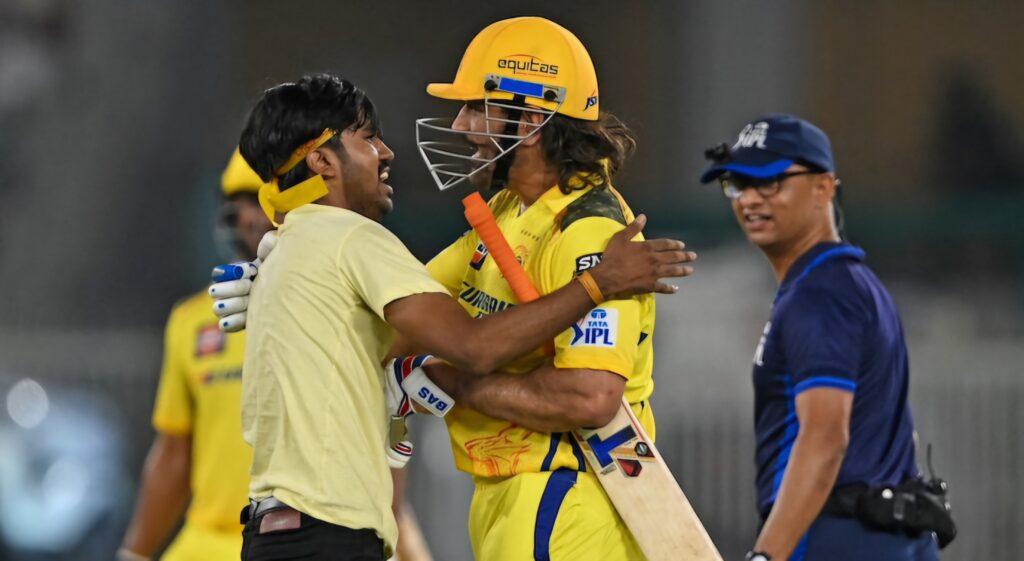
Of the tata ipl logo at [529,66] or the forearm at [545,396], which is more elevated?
the tata ipl logo at [529,66]

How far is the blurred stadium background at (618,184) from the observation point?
25.4 feet

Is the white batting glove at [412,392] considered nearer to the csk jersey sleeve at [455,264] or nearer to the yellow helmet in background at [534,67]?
the csk jersey sleeve at [455,264]

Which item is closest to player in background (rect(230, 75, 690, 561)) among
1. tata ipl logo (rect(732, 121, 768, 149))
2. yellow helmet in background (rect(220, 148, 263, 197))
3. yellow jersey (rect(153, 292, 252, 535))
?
tata ipl logo (rect(732, 121, 768, 149))

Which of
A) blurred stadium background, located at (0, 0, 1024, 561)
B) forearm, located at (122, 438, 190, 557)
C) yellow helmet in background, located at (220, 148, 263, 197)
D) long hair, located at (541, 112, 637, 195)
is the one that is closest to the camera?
long hair, located at (541, 112, 637, 195)

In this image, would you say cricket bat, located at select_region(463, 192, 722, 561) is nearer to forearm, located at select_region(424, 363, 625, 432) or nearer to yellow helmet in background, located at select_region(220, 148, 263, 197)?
forearm, located at select_region(424, 363, 625, 432)

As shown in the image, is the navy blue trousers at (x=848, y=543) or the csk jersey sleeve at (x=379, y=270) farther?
the navy blue trousers at (x=848, y=543)

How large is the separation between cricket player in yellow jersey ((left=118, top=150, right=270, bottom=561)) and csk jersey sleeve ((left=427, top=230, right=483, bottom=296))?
155 centimetres

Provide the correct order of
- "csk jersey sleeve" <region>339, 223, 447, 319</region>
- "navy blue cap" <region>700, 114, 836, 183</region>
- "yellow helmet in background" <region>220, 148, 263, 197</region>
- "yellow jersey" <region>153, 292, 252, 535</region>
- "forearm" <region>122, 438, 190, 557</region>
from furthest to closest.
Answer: "forearm" <region>122, 438, 190, 557</region>, "yellow helmet in background" <region>220, 148, 263, 197</region>, "yellow jersey" <region>153, 292, 252, 535</region>, "navy blue cap" <region>700, 114, 836, 183</region>, "csk jersey sleeve" <region>339, 223, 447, 319</region>

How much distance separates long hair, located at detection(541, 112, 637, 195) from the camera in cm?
396

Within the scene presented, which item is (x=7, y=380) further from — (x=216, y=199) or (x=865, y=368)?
(x=865, y=368)

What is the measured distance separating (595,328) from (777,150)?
49.1 inches

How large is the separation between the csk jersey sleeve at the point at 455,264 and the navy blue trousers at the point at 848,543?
46.3 inches

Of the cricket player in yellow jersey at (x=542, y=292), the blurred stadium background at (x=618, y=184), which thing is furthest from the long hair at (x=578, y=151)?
the blurred stadium background at (x=618, y=184)

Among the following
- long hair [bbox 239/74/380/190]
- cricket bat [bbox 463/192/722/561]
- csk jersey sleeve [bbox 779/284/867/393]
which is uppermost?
long hair [bbox 239/74/380/190]
